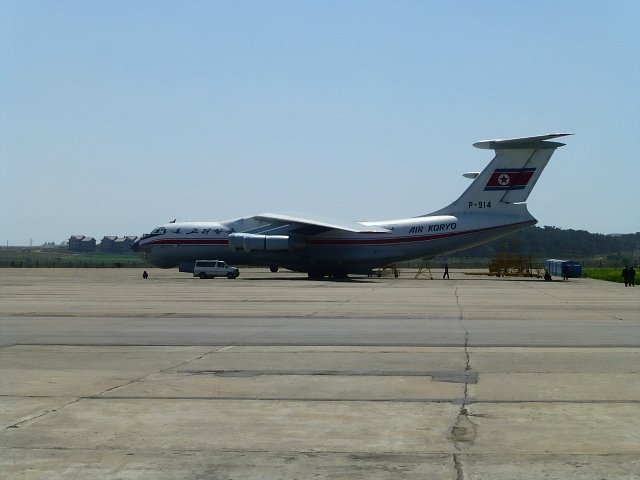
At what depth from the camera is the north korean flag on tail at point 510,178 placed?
49406 millimetres

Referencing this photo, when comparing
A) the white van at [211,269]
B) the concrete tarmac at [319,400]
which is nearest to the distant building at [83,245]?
the white van at [211,269]

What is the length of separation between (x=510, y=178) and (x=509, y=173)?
1.02 ft

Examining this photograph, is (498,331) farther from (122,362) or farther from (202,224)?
(202,224)

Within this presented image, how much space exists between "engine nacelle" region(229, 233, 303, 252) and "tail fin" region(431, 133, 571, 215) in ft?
36.5

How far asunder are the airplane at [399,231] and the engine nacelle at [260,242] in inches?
2.4

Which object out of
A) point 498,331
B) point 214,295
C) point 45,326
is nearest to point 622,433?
point 498,331

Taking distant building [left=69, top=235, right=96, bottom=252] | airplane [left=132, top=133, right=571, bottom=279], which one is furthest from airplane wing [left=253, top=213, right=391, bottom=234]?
distant building [left=69, top=235, right=96, bottom=252]

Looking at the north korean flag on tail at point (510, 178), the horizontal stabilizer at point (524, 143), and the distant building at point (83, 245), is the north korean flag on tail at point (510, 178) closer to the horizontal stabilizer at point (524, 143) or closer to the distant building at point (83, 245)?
the horizontal stabilizer at point (524, 143)

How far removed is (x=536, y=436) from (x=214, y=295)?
24449 millimetres

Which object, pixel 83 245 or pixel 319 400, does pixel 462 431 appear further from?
pixel 83 245

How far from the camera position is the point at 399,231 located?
165 feet

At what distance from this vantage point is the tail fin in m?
48.8

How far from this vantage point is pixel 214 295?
31.1 metres

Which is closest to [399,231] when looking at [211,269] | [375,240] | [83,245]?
[375,240]
